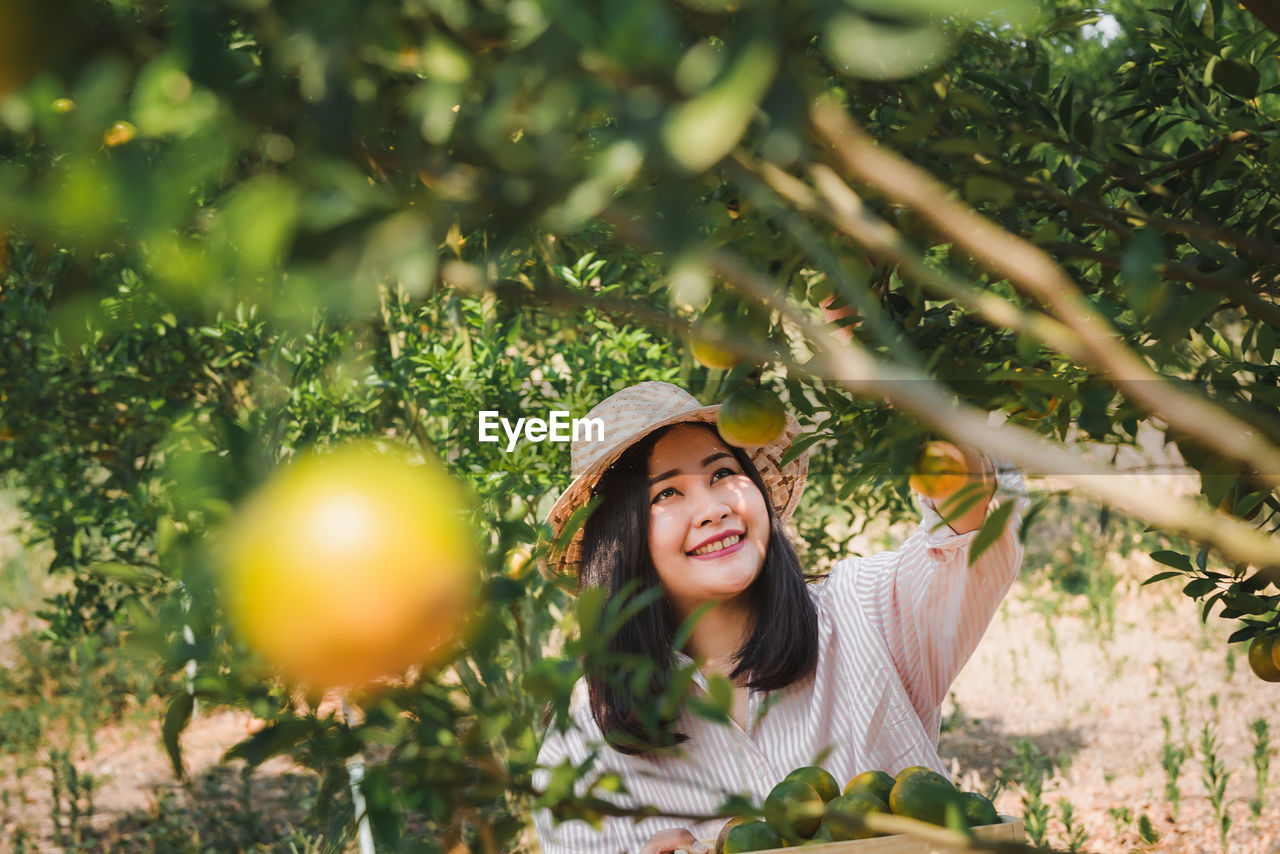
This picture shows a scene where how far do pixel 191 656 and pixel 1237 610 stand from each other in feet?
3.72

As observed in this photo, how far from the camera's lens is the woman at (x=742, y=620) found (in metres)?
1.74

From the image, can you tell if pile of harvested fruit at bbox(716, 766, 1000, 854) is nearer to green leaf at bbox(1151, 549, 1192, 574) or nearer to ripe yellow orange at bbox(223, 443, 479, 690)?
green leaf at bbox(1151, 549, 1192, 574)

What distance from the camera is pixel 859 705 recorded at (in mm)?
1808

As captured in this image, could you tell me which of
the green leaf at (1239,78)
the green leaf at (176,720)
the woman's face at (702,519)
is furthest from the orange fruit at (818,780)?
the green leaf at (1239,78)

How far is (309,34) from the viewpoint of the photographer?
44 centimetres

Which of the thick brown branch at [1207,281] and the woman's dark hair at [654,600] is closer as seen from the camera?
the thick brown branch at [1207,281]

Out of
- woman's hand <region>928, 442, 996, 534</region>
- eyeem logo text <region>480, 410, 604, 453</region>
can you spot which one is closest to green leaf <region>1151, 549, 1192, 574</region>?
woman's hand <region>928, 442, 996, 534</region>

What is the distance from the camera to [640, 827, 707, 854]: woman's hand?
59.2 inches

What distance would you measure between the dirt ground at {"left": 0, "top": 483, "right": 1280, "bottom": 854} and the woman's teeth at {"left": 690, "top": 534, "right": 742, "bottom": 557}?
190 centimetres

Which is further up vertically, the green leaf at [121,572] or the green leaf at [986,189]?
the green leaf at [986,189]

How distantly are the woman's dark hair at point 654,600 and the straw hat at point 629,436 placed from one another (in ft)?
0.15

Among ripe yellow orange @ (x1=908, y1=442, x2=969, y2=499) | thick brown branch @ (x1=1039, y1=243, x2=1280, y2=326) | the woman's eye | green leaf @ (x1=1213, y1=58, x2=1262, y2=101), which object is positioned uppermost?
green leaf @ (x1=1213, y1=58, x2=1262, y2=101)

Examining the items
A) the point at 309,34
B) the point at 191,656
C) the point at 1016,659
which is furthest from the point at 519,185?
the point at 1016,659

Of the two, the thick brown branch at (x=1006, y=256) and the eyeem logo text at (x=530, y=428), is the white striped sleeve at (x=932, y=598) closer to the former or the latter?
the eyeem logo text at (x=530, y=428)
